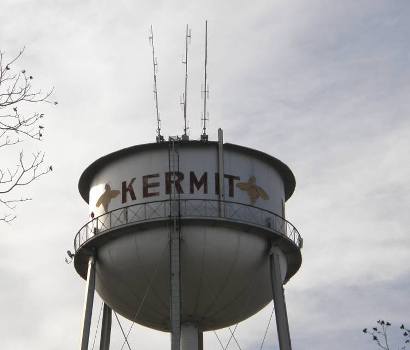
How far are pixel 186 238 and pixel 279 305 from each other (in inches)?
136

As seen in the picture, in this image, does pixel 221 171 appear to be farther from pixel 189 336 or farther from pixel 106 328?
pixel 106 328

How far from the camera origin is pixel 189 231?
82.3ft

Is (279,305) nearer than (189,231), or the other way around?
(189,231)

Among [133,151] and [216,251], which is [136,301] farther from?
[133,151]

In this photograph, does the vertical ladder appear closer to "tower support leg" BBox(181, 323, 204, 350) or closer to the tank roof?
the tank roof

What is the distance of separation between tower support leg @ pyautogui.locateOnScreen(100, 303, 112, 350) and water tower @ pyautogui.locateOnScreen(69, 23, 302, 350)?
0.28 feet

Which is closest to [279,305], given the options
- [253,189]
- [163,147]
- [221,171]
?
[253,189]

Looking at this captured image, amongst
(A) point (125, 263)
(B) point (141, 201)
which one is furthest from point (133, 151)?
(A) point (125, 263)

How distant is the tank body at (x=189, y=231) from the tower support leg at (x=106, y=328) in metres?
1.27

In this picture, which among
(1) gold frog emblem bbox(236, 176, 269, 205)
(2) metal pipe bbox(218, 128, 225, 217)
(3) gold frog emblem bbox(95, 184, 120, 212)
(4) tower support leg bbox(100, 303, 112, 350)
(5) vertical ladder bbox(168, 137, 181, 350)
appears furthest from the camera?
(4) tower support leg bbox(100, 303, 112, 350)

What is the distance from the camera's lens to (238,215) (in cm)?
2553

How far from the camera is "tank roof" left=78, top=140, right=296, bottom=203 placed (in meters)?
26.4

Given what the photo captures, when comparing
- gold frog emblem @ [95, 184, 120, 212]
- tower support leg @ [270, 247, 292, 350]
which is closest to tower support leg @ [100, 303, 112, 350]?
gold frog emblem @ [95, 184, 120, 212]

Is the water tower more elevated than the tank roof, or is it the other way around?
the tank roof
